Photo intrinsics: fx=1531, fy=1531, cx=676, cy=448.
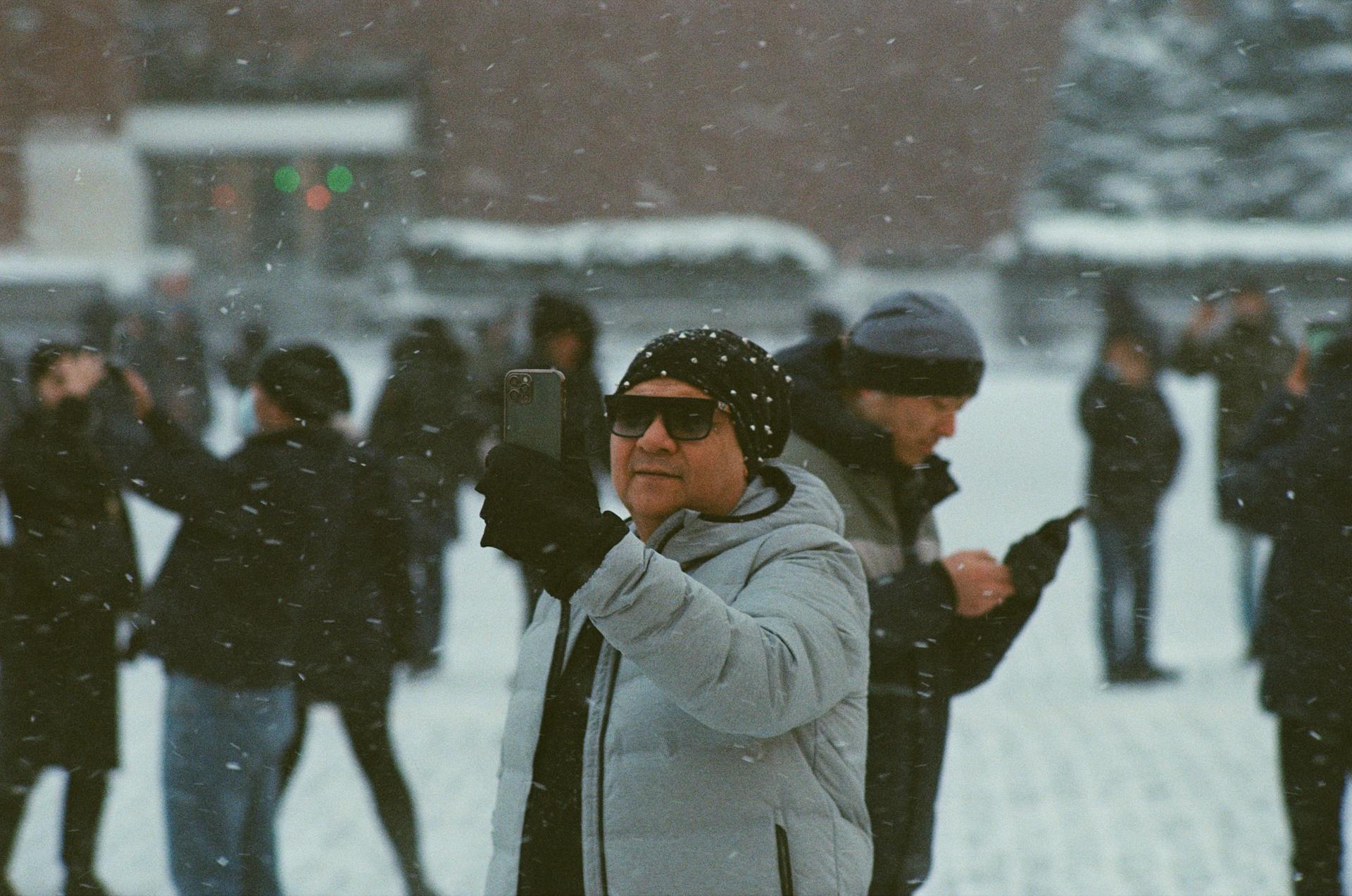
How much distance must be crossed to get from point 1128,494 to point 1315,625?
3507mm

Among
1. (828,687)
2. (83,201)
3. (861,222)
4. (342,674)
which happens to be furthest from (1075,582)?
(83,201)

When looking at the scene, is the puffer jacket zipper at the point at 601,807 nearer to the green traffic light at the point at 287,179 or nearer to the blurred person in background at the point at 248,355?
the blurred person in background at the point at 248,355

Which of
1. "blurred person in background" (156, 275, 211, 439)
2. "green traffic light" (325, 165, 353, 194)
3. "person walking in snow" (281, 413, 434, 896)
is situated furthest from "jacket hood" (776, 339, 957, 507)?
"green traffic light" (325, 165, 353, 194)

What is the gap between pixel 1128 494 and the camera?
711cm

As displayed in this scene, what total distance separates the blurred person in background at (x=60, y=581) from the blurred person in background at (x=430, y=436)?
2512mm

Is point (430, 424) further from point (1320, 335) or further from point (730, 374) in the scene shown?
point (730, 374)

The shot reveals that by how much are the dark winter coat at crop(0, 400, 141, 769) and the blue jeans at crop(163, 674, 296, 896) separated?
513mm

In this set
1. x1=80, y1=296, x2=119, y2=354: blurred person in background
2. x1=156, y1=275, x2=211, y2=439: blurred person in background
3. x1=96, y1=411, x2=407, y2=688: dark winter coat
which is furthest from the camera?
x1=156, y1=275, x2=211, y2=439: blurred person in background

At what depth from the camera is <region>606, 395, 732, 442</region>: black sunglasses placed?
2.01 m

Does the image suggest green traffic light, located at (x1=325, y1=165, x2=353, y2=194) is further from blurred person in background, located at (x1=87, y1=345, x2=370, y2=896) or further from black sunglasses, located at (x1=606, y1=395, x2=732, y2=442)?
black sunglasses, located at (x1=606, y1=395, x2=732, y2=442)

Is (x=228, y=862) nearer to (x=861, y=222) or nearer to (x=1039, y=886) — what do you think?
(x=1039, y=886)

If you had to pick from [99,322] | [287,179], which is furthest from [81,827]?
[287,179]

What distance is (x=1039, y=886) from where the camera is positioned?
4.62m

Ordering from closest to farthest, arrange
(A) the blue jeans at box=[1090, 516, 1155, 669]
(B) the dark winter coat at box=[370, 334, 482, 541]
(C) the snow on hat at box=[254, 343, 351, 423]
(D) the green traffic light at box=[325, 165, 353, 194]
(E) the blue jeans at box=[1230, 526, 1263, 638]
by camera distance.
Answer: (C) the snow on hat at box=[254, 343, 351, 423] < (B) the dark winter coat at box=[370, 334, 482, 541] < (A) the blue jeans at box=[1090, 516, 1155, 669] < (E) the blue jeans at box=[1230, 526, 1263, 638] < (D) the green traffic light at box=[325, 165, 353, 194]
